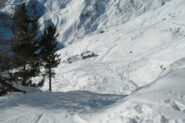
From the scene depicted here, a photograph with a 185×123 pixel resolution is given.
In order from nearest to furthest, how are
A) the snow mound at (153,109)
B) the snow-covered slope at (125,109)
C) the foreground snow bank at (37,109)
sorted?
the snow mound at (153,109), the snow-covered slope at (125,109), the foreground snow bank at (37,109)

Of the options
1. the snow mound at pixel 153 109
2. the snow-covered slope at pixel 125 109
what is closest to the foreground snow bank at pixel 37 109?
the snow-covered slope at pixel 125 109

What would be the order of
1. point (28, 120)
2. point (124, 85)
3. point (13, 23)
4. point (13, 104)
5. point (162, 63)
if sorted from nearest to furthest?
1. point (28, 120)
2. point (13, 104)
3. point (13, 23)
4. point (124, 85)
5. point (162, 63)

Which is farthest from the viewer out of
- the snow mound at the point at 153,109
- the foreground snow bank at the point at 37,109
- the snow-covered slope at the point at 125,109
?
the foreground snow bank at the point at 37,109

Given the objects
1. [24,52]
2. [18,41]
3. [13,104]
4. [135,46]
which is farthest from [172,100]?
[135,46]

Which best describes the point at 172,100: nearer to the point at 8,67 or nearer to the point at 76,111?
the point at 76,111

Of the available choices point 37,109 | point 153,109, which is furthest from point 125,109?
point 37,109

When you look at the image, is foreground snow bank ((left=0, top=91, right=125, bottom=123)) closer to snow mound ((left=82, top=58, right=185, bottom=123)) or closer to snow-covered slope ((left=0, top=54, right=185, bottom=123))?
snow-covered slope ((left=0, top=54, right=185, bottom=123))

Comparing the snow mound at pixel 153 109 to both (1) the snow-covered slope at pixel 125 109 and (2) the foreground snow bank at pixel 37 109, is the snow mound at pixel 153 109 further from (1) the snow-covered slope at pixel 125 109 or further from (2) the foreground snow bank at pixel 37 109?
(2) the foreground snow bank at pixel 37 109

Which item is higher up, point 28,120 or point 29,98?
point 29,98

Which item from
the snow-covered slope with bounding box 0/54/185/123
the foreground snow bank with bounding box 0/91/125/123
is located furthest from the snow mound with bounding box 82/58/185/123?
the foreground snow bank with bounding box 0/91/125/123

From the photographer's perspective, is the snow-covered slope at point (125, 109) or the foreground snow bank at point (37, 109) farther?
the foreground snow bank at point (37, 109)

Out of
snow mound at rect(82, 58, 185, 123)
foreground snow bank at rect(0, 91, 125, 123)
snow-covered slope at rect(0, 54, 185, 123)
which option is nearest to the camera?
snow mound at rect(82, 58, 185, 123)

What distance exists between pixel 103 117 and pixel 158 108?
1.38 meters

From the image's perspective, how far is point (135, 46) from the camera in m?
38.3
